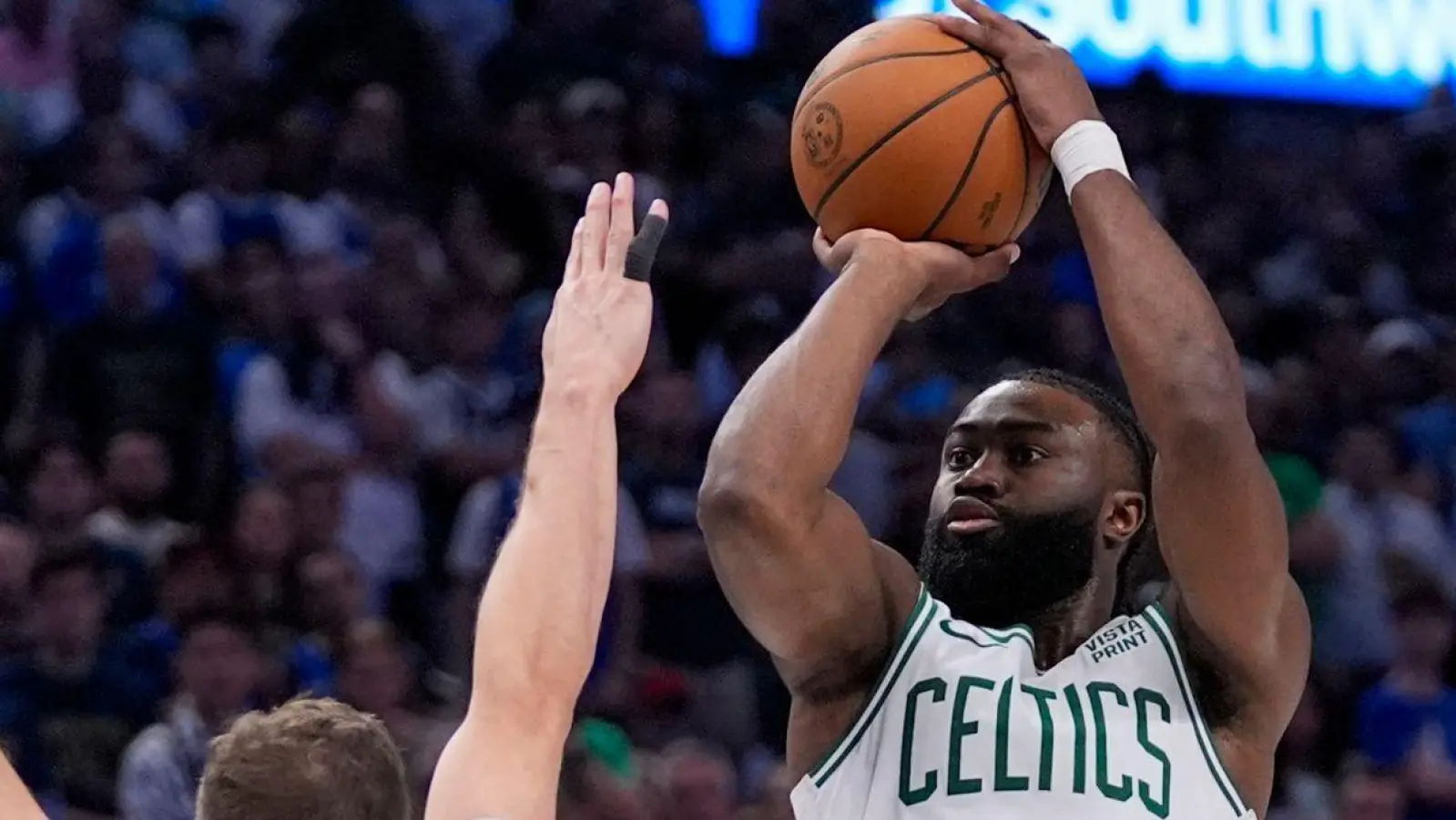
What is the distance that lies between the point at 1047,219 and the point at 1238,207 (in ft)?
3.61

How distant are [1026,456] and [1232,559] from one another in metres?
0.41

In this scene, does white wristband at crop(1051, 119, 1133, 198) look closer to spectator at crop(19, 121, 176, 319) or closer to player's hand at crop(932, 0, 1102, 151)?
player's hand at crop(932, 0, 1102, 151)

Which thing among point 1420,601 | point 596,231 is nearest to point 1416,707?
point 1420,601

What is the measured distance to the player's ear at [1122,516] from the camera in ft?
11.2

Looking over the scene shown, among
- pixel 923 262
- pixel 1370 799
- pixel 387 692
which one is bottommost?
pixel 1370 799

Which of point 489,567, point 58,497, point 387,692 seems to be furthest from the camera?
point 489,567

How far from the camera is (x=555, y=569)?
215 cm

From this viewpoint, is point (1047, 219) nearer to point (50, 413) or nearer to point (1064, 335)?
point (1064, 335)

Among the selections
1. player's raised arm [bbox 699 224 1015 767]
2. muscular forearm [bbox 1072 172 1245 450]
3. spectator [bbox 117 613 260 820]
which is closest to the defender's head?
player's raised arm [bbox 699 224 1015 767]

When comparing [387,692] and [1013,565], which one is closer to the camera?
[1013,565]

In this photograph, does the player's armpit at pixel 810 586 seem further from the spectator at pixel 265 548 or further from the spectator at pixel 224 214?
the spectator at pixel 224 214

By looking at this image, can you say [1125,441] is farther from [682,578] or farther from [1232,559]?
[682,578]

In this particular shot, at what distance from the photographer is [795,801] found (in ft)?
10.6

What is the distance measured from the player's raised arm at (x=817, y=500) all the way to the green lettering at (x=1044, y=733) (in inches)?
8.9
